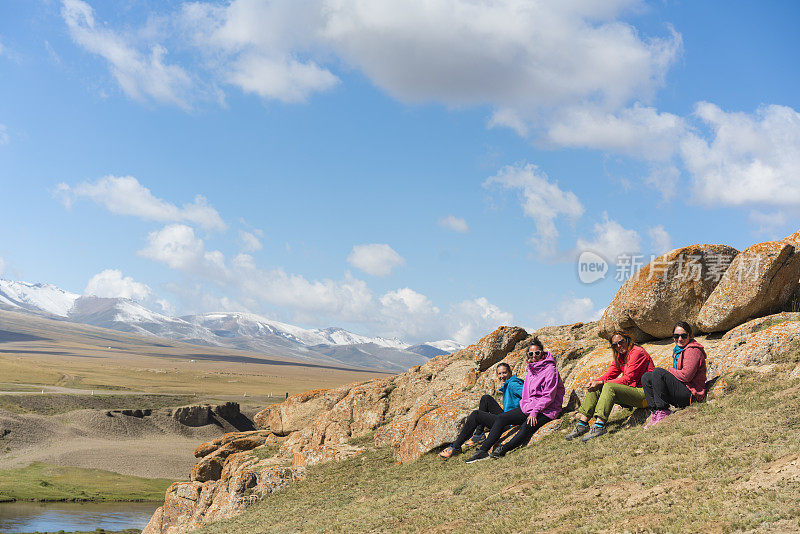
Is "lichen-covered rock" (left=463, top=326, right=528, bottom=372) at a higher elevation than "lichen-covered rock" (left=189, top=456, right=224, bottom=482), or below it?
higher

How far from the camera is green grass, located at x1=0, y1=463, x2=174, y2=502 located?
6788cm

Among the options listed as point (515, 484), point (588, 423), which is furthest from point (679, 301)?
point (515, 484)

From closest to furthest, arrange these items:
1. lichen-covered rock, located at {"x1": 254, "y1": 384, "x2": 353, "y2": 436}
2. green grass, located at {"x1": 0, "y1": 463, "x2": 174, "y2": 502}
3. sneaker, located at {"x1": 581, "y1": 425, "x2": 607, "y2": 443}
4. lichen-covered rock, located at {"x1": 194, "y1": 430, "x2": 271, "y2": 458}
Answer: sneaker, located at {"x1": 581, "y1": 425, "x2": 607, "y2": 443}
lichen-covered rock, located at {"x1": 194, "y1": 430, "x2": 271, "y2": 458}
lichen-covered rock, located at {"x1": 254, "y1": 384, "x2": 353, "y2": 436}
green grass, located at {"x1": 0, "y1": 463, "x2": 174, "y2": 502}

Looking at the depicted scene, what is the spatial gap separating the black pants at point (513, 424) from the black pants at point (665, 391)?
3217 mm

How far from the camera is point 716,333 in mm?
18906

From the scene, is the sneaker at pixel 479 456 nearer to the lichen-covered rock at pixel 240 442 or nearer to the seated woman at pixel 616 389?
the seated woman at pixel 616 389

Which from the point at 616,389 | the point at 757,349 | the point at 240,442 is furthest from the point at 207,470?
the point at 757,349

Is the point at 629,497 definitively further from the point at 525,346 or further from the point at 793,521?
the point at 525,346

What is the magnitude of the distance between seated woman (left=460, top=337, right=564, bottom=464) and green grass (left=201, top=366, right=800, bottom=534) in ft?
1.89

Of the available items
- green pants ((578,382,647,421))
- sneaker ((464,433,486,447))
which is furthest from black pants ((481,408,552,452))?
green pants ((578,382,647,421))

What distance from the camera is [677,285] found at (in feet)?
64.0

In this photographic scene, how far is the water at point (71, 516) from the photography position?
188ft

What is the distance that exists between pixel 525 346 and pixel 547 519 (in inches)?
638

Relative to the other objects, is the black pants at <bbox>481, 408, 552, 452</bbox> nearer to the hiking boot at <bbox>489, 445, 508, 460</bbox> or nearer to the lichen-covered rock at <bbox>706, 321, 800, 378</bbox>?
the hiking boot at <bbox>489, 445, 508, 460</bbox>
